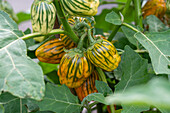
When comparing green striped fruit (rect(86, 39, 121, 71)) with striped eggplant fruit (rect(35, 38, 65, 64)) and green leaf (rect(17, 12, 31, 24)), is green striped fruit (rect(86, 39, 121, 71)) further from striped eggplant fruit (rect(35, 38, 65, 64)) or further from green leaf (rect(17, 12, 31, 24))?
green leaf (rect(17, 12, 31, 24))

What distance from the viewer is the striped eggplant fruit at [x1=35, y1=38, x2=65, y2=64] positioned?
0.94 ft

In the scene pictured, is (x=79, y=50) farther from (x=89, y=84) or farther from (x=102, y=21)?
(x=102, y=21)

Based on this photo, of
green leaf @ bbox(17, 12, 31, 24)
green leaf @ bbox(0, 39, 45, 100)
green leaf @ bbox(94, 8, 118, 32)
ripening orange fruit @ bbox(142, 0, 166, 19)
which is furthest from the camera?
green leaf @ bbox(17, 12, 31, 24)

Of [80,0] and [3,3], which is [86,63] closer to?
[80,0]

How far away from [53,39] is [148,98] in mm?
250

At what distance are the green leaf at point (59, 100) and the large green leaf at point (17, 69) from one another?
0.06 metres

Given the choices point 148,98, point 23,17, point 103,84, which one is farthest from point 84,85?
point 23,17

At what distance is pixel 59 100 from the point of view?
26cm

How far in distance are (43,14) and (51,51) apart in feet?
0.25

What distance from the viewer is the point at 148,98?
0.06m

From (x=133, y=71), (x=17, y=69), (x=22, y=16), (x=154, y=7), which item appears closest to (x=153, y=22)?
(x=154, y=7)

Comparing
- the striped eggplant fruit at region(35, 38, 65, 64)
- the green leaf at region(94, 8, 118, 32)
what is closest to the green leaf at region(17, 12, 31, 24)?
the green leaf at region(94, 8, 118, 32)

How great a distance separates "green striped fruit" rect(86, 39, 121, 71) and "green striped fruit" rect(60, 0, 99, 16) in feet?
0.15

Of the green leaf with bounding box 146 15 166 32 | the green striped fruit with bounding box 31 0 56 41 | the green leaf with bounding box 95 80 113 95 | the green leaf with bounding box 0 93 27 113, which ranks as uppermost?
the green striped fruit with bounding box 31 0 56 41
